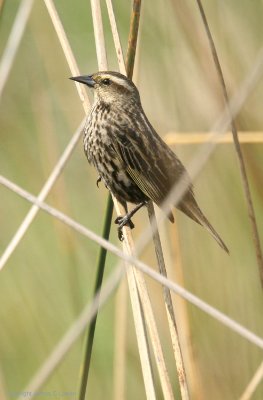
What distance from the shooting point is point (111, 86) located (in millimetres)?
3301

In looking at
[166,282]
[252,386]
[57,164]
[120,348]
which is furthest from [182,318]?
[166,282]

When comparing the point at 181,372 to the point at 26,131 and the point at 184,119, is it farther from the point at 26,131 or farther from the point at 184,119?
the point at 26,131

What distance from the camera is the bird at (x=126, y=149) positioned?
3.30 m

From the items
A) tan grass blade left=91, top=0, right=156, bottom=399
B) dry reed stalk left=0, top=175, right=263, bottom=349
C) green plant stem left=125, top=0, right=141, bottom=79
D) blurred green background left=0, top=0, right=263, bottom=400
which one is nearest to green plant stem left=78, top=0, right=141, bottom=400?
green plant stem left=125, top=0, right=141, bottom=79

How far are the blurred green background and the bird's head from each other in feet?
0.28

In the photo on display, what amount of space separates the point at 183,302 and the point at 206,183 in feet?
1.67

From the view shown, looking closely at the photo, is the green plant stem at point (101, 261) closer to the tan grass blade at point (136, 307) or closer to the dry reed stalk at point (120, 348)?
the tan grass blade at point (136, 307)

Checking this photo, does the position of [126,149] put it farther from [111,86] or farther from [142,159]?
[111,86]

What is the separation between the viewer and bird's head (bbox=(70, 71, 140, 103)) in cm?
306

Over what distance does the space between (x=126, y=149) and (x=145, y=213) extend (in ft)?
1.33

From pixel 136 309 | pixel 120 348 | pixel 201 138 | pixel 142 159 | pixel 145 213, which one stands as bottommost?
pixel 120 348

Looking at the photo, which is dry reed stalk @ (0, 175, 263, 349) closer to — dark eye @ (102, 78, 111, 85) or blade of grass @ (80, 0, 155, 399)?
blade of grass @ (80, 0, 155, 399)

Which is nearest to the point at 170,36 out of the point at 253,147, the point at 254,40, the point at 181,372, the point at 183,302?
the point at 254,40

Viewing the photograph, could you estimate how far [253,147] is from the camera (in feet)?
11.0
